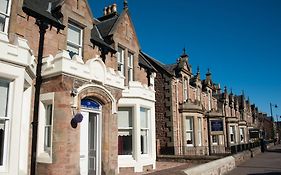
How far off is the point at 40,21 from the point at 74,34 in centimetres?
194

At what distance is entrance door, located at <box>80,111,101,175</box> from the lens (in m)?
11.0

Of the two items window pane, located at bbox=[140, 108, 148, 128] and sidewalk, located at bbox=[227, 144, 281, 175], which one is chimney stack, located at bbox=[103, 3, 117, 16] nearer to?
window pane, located at bbox=[140, 108, 148, 128]

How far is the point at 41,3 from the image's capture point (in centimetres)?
1216

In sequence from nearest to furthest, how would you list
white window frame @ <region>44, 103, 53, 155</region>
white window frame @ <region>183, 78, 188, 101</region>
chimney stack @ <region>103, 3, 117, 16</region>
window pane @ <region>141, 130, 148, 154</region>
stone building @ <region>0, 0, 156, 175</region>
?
1. stone building @ <region>0, 0, 156, 175</region>
2. white window frame @ <region>44, 103, 53, 155</region>
3. window pane @ <region>141, 130, 148, 154</region>
4. chimney stack @ <region>103, 3, 117, 16</region>
5. white window frame @ <region>183, 78, 188, 101</region>

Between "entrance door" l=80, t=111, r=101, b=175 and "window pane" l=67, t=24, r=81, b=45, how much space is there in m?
3.51

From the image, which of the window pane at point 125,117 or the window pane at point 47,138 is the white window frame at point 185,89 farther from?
the window pane at point 47,138

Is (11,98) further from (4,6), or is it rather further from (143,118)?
(143,118)

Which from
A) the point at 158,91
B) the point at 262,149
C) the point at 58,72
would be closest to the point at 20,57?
the point at 58,72

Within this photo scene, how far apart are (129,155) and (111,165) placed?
9.35ft

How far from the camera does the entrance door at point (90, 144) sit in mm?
11039

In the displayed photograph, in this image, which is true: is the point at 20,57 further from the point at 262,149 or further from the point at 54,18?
A: the point at 262,149

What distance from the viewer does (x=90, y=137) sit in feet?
38.2

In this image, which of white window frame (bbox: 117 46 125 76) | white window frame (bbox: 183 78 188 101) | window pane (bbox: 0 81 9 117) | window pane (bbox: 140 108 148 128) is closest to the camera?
window pane (bbox: 0 81 9 117)

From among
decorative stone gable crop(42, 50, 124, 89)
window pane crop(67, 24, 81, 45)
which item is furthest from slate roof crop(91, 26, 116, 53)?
decorative stone gable crop(42, 50, 124, 89)
